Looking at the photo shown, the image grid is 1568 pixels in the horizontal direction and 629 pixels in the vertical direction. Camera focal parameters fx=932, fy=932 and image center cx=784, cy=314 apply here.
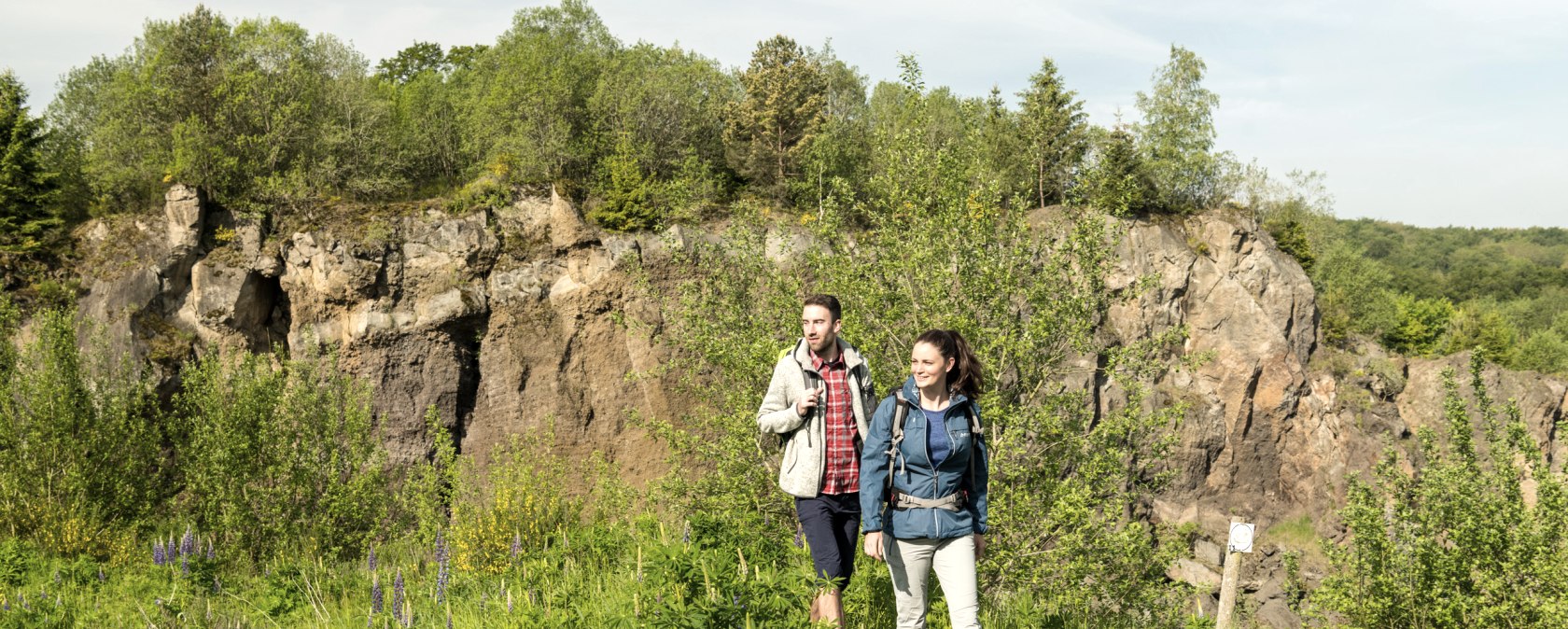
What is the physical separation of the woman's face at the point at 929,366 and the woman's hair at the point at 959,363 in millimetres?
44

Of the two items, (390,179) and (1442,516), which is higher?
(390,179)

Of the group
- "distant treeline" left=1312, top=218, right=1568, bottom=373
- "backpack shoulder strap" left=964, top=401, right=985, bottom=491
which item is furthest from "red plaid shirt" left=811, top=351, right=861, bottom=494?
"distant treeline" left=1312, top=218, right=1568, bottom=373

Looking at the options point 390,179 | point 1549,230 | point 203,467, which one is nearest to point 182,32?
point 390,179

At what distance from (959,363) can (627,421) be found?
938 centimetres

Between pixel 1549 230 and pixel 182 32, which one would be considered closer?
pixel 182 32

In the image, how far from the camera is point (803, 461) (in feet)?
16.3

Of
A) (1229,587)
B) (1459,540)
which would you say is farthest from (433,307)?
(1459,540)

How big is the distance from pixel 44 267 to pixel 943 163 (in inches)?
858

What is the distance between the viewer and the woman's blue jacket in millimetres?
4430

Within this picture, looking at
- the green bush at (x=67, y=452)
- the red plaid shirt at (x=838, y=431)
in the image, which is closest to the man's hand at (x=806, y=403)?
the red plaid shirt at (x=838, y=431)

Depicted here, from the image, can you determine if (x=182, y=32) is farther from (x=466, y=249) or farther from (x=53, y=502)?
(x=53, y=502)

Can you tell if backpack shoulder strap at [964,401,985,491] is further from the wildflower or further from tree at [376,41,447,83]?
tree at [376,41,447,83]

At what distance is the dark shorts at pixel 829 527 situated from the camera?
194 inches

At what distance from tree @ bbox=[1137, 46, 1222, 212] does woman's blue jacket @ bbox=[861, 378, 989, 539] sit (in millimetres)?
29134
